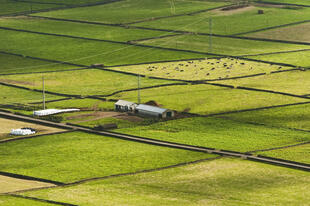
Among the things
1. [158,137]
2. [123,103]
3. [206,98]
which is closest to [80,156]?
[158,137]

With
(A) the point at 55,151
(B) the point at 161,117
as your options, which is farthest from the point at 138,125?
(A) the point at 55,151

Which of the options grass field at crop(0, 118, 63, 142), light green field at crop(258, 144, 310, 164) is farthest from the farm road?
grass field at crop(0, 118, 63, 142)

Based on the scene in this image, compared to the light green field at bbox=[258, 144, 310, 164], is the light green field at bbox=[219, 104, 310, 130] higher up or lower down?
higher up

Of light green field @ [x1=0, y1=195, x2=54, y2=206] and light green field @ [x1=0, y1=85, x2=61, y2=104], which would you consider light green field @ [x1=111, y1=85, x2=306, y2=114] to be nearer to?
light green field @ [x1=0, y1=85, x2=61, y2=104]

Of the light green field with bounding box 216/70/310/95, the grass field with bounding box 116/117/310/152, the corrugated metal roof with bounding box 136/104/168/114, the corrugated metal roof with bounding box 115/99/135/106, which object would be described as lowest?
the grass field with bounding box 116/117/310/152

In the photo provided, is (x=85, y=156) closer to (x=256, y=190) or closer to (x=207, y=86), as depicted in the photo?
(x=256, y=190)

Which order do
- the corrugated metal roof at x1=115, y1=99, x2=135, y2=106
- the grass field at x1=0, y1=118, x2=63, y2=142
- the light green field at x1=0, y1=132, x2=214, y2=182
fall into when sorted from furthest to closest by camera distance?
the corrugated metal roof at x1=115, y1=99, x2=135, y2=106 < the grass field at x1=0, y1=118, x2=63, y2=142 < the light green field at x1=0, y1=132, x2=214, y2=182

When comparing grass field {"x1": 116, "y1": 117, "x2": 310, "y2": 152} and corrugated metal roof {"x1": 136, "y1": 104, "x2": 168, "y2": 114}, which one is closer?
grass field {"x1": 116, "y1": 117, "x2": 310, "y2": 152}
